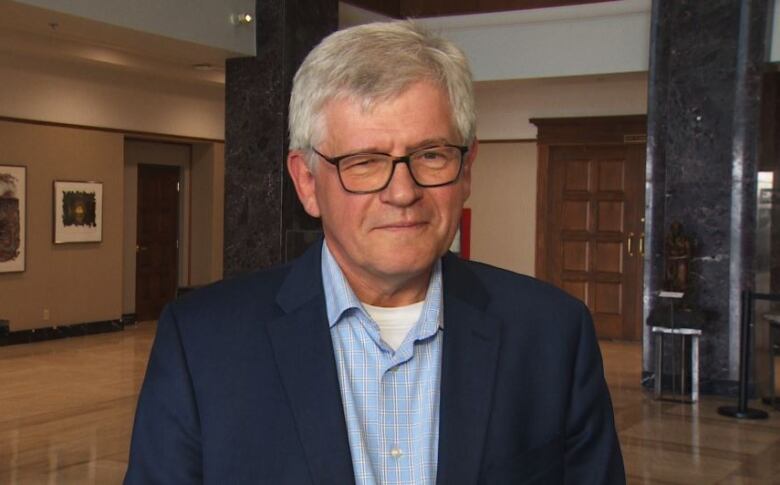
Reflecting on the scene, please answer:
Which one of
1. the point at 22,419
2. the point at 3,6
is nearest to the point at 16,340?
the point at 22,419

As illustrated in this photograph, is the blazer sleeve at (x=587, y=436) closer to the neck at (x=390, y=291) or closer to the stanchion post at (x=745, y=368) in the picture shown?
the neck at (x=390, y=291)

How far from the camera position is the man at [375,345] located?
1.60 metres

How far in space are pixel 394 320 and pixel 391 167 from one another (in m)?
0.29

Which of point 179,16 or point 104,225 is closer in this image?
point 179,16

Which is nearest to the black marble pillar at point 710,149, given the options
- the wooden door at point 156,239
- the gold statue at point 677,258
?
the gold statue at point 677,258

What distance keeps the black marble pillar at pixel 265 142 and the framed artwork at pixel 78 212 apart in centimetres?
462

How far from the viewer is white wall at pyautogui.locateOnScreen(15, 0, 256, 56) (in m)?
8.46

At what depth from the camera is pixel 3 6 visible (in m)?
8.12

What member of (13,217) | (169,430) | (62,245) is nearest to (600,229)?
(62,245)

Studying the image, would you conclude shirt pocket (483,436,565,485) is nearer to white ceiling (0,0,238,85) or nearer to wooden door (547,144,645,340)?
white ceiling (0,0,238,85)

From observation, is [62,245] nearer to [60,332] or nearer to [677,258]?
[60,332]

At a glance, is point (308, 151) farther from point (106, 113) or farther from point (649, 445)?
point (106, 113)

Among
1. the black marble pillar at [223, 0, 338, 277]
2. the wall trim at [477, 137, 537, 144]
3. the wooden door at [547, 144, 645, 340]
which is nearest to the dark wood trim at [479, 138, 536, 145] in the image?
the wall trim at [477, 137, 537, 144]

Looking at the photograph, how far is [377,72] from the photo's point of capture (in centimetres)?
159
